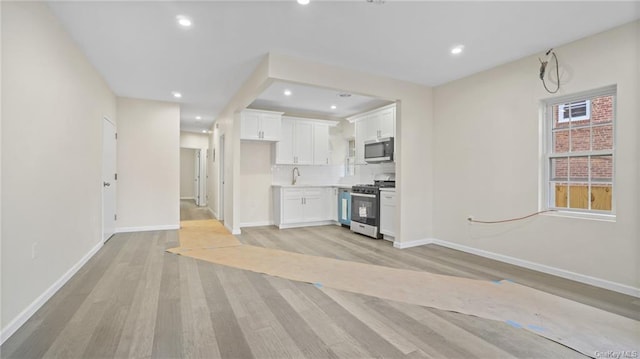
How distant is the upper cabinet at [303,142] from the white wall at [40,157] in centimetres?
344

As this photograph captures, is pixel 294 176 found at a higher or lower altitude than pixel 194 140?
lower

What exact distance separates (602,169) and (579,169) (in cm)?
21

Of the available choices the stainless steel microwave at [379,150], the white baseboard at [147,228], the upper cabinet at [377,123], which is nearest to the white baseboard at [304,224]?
the stainless steel microwave at [379,150]

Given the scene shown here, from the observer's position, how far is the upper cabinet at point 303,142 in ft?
21.2

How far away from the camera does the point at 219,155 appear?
7.28m

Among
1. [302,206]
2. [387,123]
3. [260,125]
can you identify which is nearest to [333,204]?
[302,206]

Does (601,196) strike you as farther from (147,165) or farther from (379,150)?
(147,165)

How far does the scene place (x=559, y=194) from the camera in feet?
11.4

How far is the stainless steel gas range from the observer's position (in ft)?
17.1

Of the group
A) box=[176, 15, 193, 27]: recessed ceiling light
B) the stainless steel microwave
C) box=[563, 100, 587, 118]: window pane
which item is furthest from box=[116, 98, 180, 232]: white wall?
box=[563, 100, 587, 118]: window pane

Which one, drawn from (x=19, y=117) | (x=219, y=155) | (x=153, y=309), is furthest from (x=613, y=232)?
(x=219, y=155)

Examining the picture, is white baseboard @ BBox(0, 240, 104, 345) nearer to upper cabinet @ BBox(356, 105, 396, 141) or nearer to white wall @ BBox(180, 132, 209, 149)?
upper cabinet @ BBox(356, 105, 396, 141)

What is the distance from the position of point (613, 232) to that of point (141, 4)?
485 centimetres

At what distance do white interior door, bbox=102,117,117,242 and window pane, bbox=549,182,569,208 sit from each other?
6.09 m
